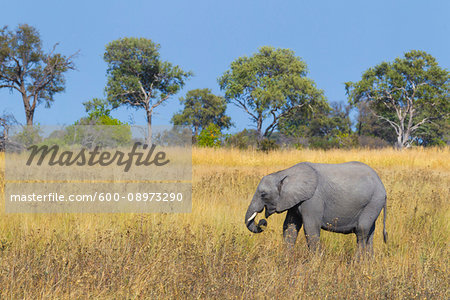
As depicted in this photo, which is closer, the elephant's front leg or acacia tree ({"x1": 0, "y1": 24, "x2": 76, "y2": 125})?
the elephant's front leg

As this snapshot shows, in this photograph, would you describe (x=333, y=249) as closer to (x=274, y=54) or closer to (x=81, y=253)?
(x=81, y=253)

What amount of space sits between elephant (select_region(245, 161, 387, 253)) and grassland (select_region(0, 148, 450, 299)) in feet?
0.93

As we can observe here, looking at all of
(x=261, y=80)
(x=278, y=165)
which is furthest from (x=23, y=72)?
(x=278, y=165)

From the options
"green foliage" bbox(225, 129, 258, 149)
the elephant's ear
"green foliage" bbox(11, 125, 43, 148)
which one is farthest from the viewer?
"green foliage" bbox(225, 129, 258, 149)

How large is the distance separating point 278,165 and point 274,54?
2821cm

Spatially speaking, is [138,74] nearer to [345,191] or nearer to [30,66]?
[30,66]

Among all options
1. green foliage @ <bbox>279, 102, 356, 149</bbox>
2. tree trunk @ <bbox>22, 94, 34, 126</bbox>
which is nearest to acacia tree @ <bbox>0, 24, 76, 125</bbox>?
tree trunk @ <bbox>22, 94, 34, 126</bbox>

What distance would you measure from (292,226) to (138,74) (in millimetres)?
41353

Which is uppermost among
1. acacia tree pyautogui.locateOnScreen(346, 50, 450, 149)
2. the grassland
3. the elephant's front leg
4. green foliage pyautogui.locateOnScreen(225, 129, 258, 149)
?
acacia tree pyautogui.locateOnScreen(346, 50, 450, 149)

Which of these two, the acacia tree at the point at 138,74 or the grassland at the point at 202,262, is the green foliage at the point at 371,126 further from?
the grassland at the point at 202,262

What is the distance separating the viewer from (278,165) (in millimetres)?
19578

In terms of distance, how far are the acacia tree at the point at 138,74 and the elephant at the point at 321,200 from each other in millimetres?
39930

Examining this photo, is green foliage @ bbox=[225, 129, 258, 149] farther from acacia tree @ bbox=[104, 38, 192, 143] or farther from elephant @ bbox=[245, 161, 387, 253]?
elephant @ bbox=[245, 161, 387, 253]

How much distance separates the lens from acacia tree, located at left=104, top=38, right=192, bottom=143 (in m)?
44.0
